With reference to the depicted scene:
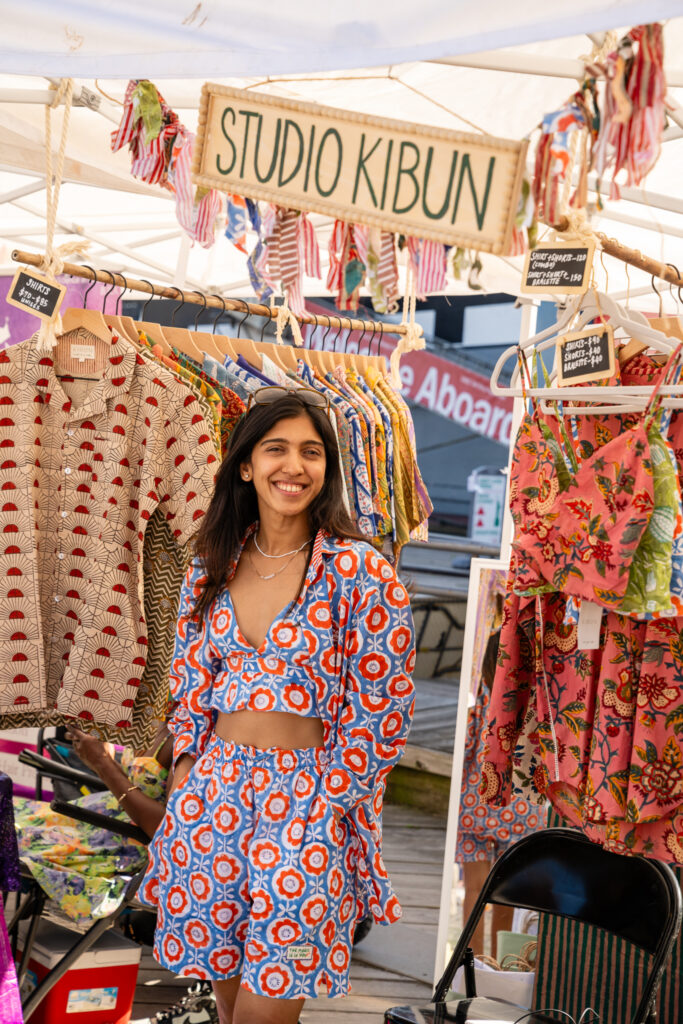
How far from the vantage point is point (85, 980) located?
337 cm

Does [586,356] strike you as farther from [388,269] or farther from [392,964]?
[392,964]

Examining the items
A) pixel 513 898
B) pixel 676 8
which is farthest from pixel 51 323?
pixel 676 8

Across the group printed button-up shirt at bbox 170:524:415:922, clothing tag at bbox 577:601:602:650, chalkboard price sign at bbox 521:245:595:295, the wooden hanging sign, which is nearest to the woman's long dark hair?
printed button-up shirt at bbox 170:524:415:922

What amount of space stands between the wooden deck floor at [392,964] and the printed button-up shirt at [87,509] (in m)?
1.38

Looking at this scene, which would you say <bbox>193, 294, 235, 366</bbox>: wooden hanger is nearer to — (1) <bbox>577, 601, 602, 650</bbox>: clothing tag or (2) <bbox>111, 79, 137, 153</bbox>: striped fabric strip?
(2) <bbox>111, 79, 137, 153</bbox>: striped fabric strip

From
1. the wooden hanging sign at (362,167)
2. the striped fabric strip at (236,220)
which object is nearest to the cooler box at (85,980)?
the striped fabric strip at (236,220)

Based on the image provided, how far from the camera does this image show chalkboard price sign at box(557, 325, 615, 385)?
2265 millimetres

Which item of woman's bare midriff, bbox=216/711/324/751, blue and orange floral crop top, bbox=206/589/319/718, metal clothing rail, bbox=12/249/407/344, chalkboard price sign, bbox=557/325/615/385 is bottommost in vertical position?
woman's bare midriff, bbox=216/711/324/751

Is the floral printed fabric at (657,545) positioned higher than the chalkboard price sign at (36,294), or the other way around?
the chalkboard price sign at (36,294)

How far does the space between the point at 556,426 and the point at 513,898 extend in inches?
45.9

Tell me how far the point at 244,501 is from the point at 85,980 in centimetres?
168

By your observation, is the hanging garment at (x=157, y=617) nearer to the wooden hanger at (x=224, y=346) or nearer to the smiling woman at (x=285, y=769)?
the smiling woman at (x=285, y=769)

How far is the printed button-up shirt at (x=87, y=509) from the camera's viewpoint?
9.84 ft

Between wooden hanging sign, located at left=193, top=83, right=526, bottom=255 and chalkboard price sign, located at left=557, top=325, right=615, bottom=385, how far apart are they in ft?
3.04
